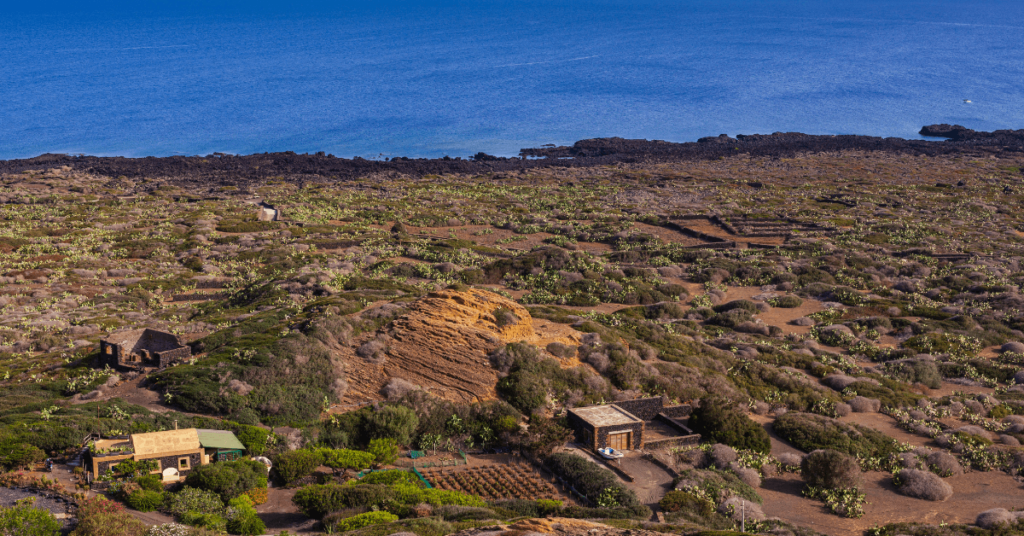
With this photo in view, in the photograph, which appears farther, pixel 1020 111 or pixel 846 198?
pixel 1020 111

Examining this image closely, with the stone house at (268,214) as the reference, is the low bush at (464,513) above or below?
below

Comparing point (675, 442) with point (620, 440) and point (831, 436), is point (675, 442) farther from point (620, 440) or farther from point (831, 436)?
point (831, 436)

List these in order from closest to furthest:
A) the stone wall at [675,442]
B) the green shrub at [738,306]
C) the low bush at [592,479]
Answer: the low bush at [592,479], the stone wall at [675,442], the green shrub at [738,306]

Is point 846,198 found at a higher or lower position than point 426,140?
lower

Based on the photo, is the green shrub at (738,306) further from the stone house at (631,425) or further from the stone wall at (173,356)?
the stone wall at (173,356)

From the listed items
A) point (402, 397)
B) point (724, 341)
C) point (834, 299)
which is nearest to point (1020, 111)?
point (834, 299)

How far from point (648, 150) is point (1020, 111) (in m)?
95.8

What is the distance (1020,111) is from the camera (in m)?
152

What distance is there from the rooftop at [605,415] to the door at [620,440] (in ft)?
1.20

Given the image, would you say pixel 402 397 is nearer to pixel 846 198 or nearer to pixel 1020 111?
pixel 846 198

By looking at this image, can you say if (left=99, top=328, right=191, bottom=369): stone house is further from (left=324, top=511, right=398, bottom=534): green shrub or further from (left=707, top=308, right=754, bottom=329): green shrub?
(left=707, top=308, right=754, bottom=329): green shrub

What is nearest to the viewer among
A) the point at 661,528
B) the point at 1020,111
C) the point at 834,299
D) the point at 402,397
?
the point at 661,528

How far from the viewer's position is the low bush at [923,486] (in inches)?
778

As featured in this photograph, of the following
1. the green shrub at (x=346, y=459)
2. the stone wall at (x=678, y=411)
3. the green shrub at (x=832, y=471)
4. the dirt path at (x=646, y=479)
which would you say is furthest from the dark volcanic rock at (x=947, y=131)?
the green shrub at (x=346, y=459)
